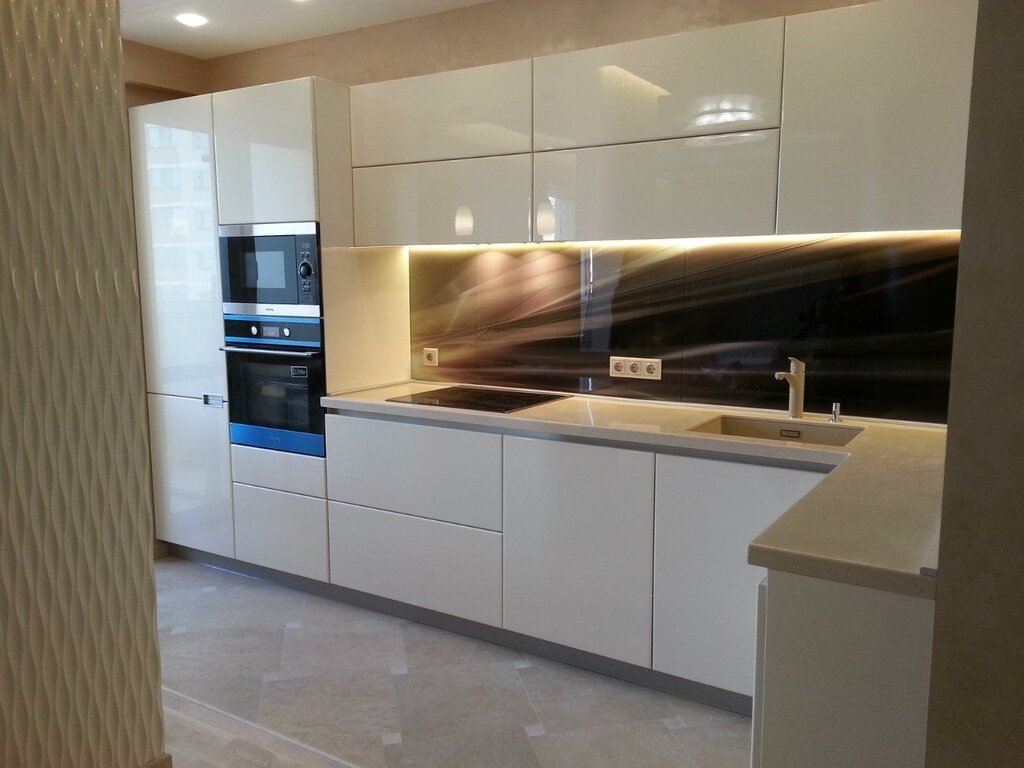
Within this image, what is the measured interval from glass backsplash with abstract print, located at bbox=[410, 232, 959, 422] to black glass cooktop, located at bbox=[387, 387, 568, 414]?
112 mm

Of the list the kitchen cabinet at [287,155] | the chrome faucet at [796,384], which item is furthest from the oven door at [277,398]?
the chrome faucet at [796,384]

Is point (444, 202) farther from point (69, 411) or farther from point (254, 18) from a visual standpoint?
point (69, 411)

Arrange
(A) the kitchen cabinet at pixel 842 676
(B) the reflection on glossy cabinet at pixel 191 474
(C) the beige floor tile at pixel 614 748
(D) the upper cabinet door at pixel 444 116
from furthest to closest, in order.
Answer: (B) the reflection on glossy cabinet at pixel 191 474
(D) the upper cabinet door at pixel 444 116
(C) the beige floor tile at pixel 614 748
(A) the kitchen cabinet at pixel 842 676

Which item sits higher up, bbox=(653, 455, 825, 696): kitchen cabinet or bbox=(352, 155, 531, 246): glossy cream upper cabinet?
bbox=(352, 155, 531, 246): glossy cream upper cabinet

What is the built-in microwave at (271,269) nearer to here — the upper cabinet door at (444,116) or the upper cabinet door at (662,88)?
the upper cabinet door at (444,116)

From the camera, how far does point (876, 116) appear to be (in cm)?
232

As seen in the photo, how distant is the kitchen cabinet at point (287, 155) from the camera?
3.23 m

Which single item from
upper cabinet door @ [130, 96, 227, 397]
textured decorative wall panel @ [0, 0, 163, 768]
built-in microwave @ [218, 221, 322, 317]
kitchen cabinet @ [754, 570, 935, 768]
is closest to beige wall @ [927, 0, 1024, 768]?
kitchen cabinet @ [754, 570, 935, 768]

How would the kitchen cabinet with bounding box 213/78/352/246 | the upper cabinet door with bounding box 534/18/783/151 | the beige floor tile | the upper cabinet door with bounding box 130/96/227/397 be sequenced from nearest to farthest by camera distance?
the beige floor tile → the upper cabinet door with bounding box 534/18/783/151 → the kitchen cabinet with bounding box 213/78/352/246 → the upper cabinet door with bounding box 130/96/227/397

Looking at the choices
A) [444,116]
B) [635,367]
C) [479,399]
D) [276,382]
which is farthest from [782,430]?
[276,382]

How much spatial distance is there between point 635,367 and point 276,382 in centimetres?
155

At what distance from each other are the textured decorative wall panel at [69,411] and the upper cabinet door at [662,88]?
1.43 m

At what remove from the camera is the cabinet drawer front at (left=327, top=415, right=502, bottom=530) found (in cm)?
295

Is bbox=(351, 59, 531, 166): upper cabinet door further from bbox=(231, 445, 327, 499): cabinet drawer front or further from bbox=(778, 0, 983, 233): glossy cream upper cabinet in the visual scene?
bbox=(231, 445, 327, 499): cabinet drawer front
